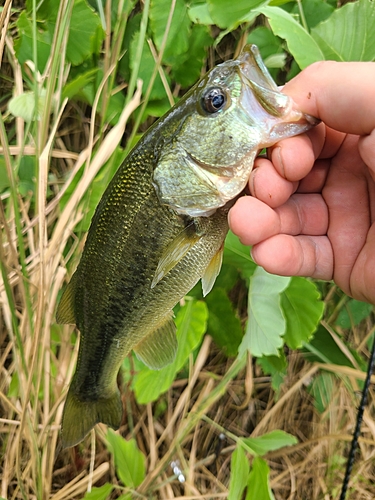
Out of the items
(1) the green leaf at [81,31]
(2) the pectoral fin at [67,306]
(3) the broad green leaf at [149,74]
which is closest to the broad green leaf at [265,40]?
(3) the broad green leaf at [149,74]

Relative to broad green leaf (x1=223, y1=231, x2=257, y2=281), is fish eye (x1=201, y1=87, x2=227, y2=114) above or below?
above

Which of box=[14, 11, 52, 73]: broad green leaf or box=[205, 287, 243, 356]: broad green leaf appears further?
box=[205, 287, 243, 356]: broad green leaf

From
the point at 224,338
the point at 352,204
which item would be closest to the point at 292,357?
the point at 224,338

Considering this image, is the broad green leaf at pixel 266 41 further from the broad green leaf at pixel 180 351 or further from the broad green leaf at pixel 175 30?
the broad green leaf at pixel 180 351

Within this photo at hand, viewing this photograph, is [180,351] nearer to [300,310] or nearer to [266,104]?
[300,310]

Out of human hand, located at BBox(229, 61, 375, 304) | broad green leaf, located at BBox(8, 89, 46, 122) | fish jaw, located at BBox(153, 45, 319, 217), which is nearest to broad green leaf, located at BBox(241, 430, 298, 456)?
human hand, located at BBox(229, 61, 375, 304)

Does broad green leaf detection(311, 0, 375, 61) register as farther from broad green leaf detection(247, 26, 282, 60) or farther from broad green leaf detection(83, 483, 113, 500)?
broad green leaf detection(83, 483, 113, 500)

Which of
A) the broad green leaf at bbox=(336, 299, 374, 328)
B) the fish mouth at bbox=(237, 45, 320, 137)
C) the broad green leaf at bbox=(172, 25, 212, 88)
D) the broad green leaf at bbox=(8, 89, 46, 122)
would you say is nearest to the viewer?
the fish mouth at bbox=(237, 45, 320, 137)
